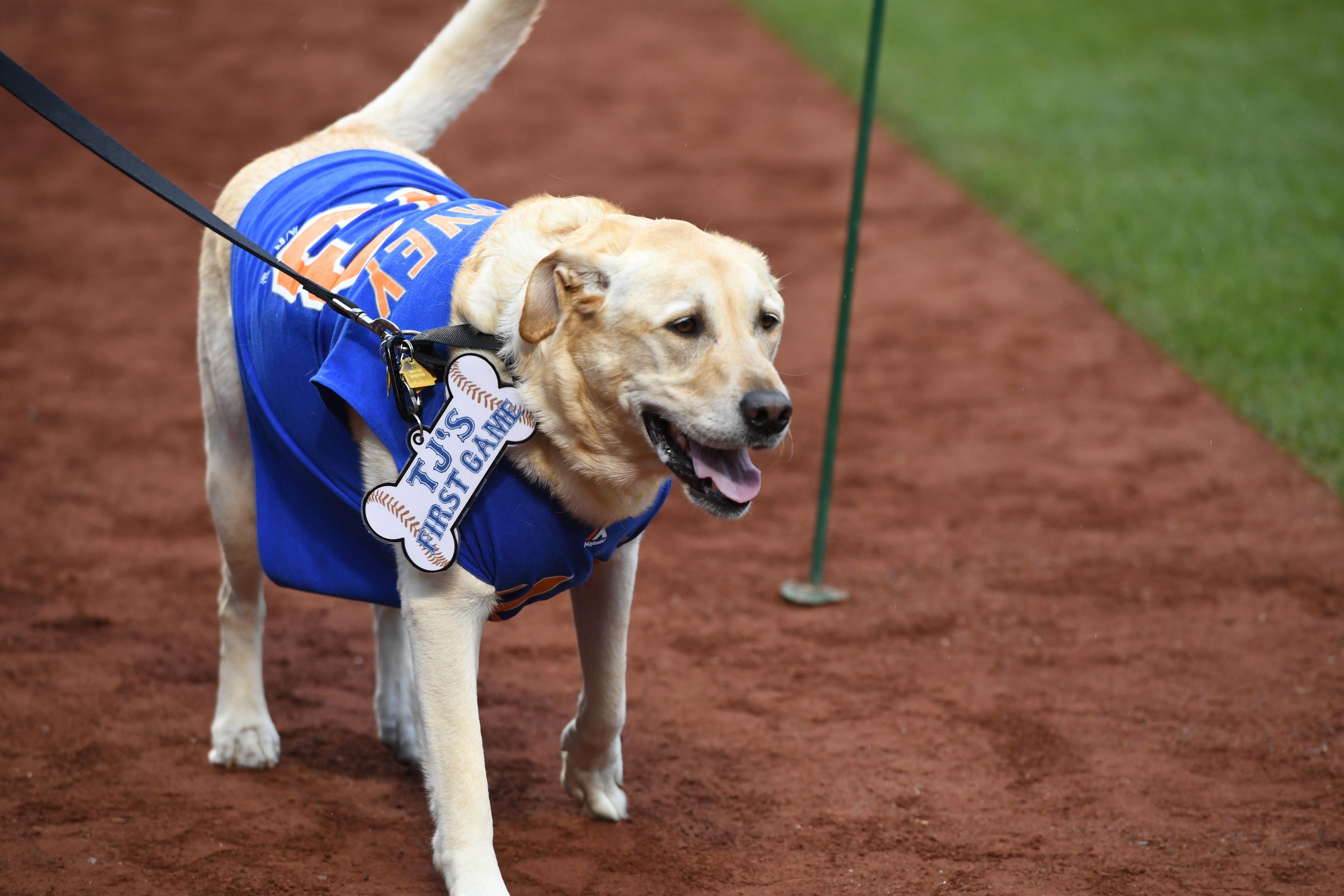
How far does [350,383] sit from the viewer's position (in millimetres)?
2820

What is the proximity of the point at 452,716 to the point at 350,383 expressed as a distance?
2.43 ft

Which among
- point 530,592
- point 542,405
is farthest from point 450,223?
point 530,592

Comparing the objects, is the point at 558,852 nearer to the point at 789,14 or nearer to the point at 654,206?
the point at 654,206

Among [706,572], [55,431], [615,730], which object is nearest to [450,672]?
[615,730]

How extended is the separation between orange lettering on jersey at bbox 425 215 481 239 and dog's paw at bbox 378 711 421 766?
4.79ft

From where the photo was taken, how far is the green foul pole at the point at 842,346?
15.4 feet

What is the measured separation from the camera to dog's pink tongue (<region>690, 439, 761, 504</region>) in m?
2.63

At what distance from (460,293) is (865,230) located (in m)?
7.19

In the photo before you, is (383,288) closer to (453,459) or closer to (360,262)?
(360,262)

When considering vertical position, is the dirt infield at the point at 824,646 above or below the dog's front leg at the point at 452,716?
below

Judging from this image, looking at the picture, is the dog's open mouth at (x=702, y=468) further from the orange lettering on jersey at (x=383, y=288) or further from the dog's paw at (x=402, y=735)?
the dog's paw at (x=402, y=735)

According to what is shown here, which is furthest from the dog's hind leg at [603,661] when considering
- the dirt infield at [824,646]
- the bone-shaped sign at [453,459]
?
the bone-shaped sign at [453,459]

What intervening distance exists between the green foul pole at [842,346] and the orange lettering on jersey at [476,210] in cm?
177

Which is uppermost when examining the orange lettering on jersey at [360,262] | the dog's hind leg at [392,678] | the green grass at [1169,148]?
the orange lettering on jersey at [360,262]
